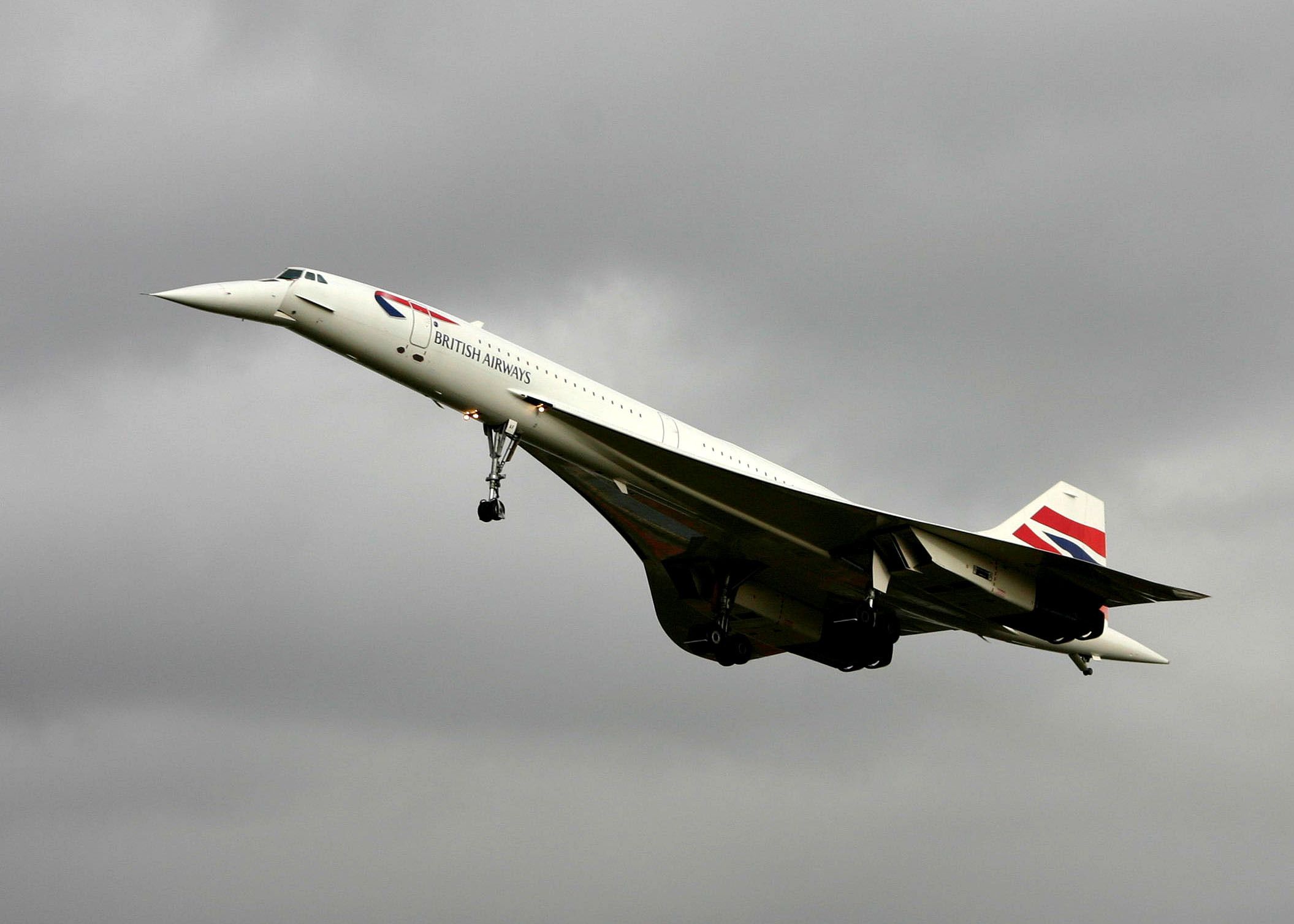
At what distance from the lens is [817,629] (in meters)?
30.8

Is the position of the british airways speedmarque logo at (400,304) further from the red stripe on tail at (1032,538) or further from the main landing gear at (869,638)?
the red stripe on tail at (1032,538)

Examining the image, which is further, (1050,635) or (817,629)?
(817,629)

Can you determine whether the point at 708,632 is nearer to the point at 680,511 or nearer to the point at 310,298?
the point at 680,511

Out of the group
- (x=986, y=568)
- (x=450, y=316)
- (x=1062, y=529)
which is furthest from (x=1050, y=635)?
(x=450, y=316)

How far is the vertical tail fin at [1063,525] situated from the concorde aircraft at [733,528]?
0.03m

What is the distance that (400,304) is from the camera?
23.8 metres

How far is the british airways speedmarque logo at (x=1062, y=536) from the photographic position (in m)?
30.0

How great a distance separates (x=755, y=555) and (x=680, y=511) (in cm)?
227

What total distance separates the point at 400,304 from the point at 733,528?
6521mm

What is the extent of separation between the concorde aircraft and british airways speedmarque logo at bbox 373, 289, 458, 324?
0.09 ft

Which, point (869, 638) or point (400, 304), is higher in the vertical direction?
point (400, 304)

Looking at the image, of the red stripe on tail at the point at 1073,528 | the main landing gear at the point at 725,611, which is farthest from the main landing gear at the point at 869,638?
the red stripe on tail at the point at 1073,528

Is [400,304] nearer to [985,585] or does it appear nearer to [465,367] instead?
[465,367]

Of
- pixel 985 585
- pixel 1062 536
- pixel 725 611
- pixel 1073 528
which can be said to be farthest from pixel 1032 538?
pixel 725 611
